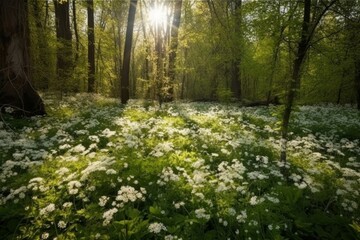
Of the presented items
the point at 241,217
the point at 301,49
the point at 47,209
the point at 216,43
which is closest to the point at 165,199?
the point at 241,217

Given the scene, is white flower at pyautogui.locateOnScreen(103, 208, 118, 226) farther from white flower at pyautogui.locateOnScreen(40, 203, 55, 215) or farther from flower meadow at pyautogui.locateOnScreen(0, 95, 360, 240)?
white flower at pyautogui.locateOnScreen(40, 203, 55, 215)

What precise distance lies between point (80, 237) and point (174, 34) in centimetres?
1556

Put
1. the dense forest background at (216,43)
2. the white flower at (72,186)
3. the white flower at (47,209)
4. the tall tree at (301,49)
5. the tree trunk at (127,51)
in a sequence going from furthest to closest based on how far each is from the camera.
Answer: the tree trunk at (127,51) < the dense forest background at (216,43) < the tall tree at (301,49) < the white flower at (72,186) < the white flower at (47,209)

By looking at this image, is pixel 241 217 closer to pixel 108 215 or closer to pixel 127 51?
pixel 108 215

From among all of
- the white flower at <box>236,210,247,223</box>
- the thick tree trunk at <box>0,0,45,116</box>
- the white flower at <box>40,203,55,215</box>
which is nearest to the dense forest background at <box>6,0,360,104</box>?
the thick tree trunk at <box>0,0,45,116</box>

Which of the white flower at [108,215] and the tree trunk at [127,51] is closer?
the white flower at [108,215]

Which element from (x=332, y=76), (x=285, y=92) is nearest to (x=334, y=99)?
(x=332, y=76)

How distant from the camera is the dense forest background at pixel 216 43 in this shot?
8.34m

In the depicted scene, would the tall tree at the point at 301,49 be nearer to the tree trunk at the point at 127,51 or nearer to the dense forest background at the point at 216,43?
the dense forest background at the point at 216,43

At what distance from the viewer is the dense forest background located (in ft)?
27.4

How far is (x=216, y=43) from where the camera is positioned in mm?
25828

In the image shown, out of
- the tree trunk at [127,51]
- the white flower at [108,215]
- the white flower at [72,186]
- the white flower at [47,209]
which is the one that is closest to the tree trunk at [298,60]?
the white flower at [108,215]

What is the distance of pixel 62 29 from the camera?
52.3 feet

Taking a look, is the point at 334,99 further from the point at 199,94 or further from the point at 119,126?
the point at 119,126
